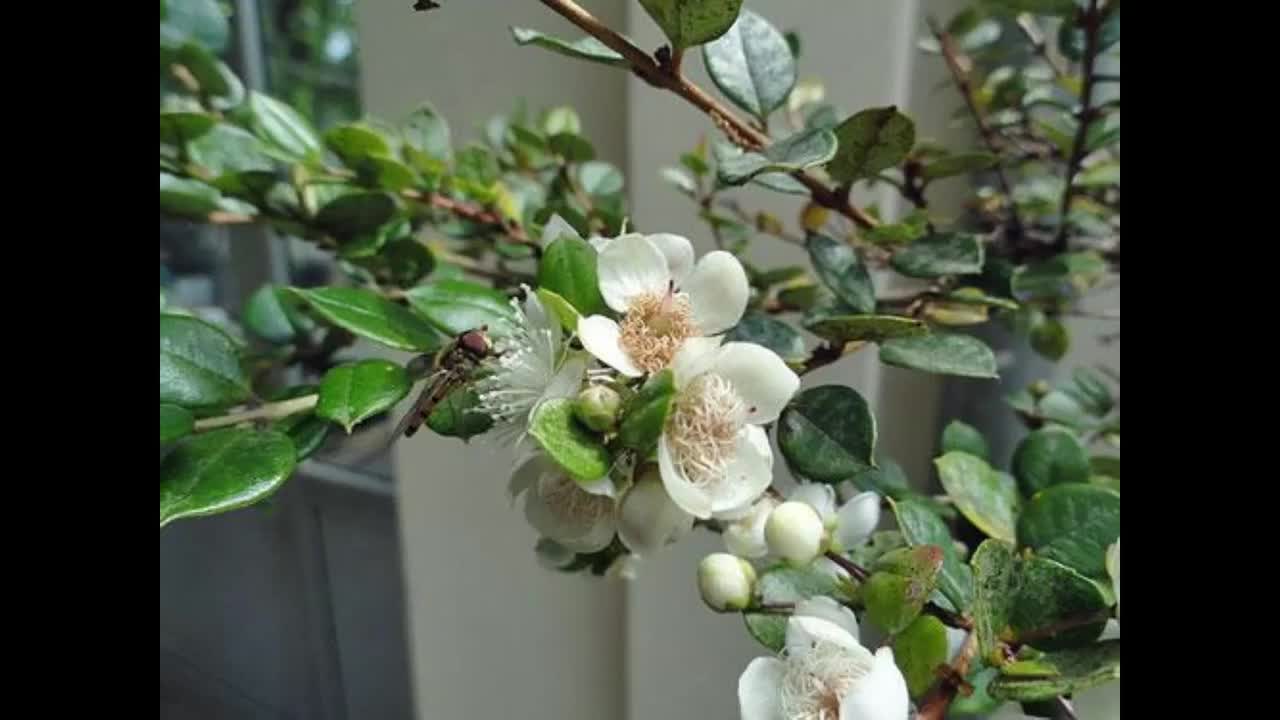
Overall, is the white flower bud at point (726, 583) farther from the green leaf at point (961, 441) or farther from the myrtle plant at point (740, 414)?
the green leaf at point (961, 441)

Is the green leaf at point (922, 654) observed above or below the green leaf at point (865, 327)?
below

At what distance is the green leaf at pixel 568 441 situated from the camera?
0.84 ft

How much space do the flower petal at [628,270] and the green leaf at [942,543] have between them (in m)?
0.14

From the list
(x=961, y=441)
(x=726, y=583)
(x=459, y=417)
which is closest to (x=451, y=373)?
(x=459, y=417)

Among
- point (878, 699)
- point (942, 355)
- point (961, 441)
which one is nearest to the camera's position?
point (878, 699)

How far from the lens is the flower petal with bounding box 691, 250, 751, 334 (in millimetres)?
304

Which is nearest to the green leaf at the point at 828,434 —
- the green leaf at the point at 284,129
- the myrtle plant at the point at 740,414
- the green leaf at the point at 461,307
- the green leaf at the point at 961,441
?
the myrtle plant at the point at 740,414

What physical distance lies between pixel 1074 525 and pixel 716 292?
17 cm

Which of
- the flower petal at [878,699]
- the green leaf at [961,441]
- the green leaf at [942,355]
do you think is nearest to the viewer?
the flower petal at [878,699]

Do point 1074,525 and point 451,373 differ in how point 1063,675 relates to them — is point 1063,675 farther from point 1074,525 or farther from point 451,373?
point 451,373

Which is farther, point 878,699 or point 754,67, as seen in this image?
point 754,67

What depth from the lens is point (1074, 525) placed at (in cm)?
34
